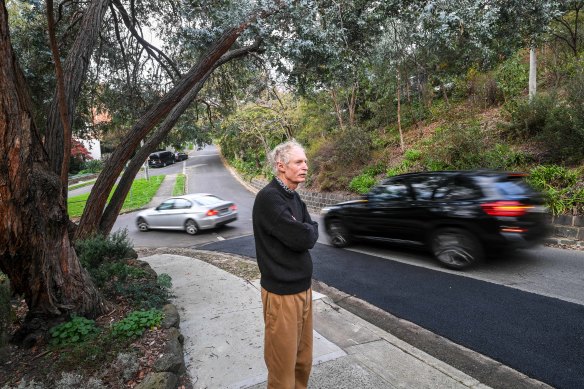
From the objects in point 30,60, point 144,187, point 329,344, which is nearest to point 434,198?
point 329,344

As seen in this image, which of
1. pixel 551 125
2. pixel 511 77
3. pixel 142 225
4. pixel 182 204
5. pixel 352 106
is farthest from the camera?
pixel 352 106

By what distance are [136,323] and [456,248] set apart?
16.2 feet

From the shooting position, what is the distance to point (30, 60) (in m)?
7.73

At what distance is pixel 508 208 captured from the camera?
538cm

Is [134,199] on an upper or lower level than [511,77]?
lower

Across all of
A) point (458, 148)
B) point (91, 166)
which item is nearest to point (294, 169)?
point (458, 148)

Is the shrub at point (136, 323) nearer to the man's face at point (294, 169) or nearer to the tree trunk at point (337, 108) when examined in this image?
the man's face at point (294, 169)

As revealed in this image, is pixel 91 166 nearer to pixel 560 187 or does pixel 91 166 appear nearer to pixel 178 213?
pixel 178 213

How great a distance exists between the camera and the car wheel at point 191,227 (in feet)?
41.1

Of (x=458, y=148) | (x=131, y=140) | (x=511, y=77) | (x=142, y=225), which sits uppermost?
(x=511, y=77)

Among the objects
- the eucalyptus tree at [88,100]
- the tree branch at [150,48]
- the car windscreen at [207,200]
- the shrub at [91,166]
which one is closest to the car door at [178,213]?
the car windscreen at [207,200]

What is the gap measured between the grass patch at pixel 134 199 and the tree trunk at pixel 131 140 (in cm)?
1168

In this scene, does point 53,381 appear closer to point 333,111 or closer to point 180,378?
point 180,378

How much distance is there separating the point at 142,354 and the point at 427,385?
2496mm
